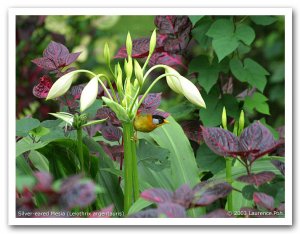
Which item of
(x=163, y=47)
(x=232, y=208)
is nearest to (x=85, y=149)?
(x=232, y=208)

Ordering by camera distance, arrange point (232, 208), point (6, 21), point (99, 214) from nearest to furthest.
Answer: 1. point (99, 214)
2. point (232, 208)
3. point (6, 21)

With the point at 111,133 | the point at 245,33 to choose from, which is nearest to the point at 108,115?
the point at 111,133

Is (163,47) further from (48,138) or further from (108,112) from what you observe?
(48,138)

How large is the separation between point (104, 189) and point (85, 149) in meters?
0.13

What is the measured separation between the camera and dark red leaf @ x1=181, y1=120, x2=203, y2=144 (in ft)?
6.15

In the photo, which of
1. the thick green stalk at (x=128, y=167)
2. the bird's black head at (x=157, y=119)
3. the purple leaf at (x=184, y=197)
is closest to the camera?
the purple leaf at (x=184, y=197)

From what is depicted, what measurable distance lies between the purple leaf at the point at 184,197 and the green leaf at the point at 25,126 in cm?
50

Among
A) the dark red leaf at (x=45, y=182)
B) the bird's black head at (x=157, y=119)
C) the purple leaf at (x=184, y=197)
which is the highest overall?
the bird's black head at (x=157, y=119)

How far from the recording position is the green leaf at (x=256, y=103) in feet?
6.36

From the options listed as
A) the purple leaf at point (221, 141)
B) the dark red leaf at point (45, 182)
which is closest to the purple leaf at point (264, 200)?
the purple leaf at point (221, 141)

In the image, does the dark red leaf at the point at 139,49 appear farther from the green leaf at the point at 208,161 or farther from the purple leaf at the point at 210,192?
the purple leaf at the point at 210,192

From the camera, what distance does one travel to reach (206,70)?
192 cm

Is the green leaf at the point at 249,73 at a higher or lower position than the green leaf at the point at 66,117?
higher
